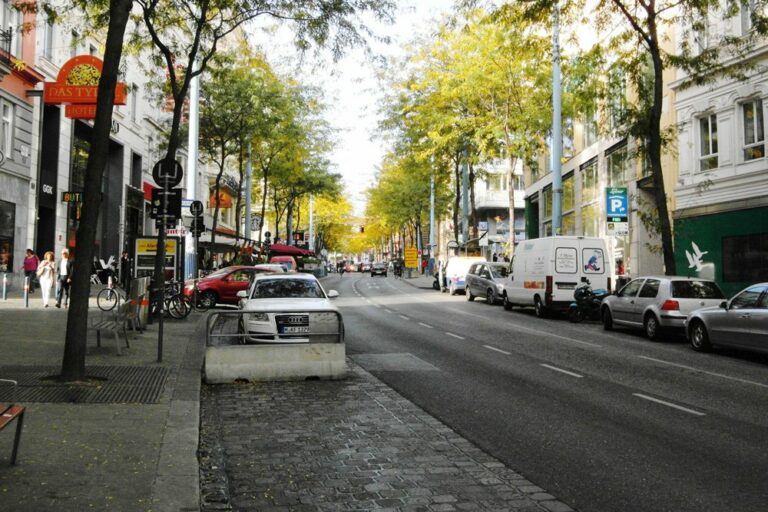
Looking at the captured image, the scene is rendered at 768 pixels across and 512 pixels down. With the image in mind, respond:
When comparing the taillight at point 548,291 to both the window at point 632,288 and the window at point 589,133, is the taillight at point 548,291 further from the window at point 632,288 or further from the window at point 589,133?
the window at point 589,133

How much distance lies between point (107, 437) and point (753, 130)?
22.3 metres

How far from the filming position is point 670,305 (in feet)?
52.4

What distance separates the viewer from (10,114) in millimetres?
24750

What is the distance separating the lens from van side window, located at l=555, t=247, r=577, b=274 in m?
22.1

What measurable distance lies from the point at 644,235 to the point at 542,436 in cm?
2376

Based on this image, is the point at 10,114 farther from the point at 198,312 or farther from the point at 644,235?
the point at 644,235

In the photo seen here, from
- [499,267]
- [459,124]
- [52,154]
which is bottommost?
[499,267]

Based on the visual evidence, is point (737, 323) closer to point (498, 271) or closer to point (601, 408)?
point (601, 408)

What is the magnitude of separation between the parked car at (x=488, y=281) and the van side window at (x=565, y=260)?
558 cm

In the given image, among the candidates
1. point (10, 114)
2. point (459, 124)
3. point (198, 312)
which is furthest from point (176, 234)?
point (459, 124)

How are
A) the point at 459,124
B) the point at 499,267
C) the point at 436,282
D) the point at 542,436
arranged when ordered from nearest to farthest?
the point at 542,436, the point at 499,267, the point at 459,124, the point at 436,282

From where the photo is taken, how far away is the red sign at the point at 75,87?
81.4 ft

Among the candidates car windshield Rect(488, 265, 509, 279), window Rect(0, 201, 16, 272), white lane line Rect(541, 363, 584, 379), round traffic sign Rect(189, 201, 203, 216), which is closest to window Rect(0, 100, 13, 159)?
window Rect(0, 201, 16, 272)

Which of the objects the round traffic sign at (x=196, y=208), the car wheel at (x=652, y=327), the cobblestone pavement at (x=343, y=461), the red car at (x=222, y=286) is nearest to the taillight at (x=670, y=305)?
the car wheel at (x=652, y=327)
